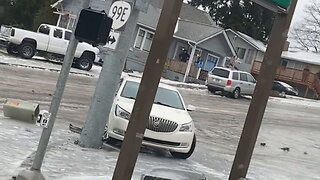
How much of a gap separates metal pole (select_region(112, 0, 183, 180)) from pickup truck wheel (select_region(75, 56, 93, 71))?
1144 inches

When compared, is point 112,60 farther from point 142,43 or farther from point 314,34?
point 314,34

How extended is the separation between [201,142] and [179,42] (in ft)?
117

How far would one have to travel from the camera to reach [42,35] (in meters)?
34.1

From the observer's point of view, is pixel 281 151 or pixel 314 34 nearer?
pixel 281 151

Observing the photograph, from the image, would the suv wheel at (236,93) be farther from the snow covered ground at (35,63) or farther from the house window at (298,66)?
the house window at (298,66)

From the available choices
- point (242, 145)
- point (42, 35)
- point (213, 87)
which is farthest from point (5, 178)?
point (213, 87)

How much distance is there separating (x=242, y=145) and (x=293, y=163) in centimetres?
768

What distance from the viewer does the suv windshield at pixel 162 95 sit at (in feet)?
44.3

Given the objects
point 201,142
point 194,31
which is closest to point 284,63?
point 194,31

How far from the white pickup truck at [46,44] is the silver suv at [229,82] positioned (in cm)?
813

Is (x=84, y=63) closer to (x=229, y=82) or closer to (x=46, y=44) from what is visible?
(x=46, y=44)

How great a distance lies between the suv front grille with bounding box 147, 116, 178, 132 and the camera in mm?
12234

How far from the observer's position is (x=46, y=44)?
1351 inches

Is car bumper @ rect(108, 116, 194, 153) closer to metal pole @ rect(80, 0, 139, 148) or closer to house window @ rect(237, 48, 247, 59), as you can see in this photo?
metal pole @ rect(80, 0, 139, 148)
